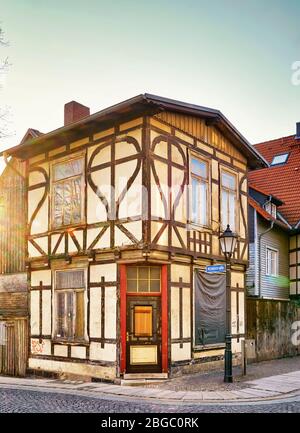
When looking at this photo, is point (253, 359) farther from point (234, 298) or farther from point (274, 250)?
point (274, 250)

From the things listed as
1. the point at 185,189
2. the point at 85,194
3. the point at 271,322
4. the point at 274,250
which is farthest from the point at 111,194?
the point at 274,250

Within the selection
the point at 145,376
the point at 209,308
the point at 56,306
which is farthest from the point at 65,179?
the point at 145,376

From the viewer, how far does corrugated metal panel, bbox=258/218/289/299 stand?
23.9 metres

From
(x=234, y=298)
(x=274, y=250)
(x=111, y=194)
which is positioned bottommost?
(x=234, y=298)

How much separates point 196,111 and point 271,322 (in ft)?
29.3

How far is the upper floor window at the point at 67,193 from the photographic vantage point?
51.7 ft

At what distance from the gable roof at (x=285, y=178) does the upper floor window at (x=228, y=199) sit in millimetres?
8870

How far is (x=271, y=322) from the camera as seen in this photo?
19922 mm

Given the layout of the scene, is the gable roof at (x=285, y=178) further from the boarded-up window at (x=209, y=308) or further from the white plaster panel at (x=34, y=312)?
the white plaster panel at (x=34, y=312)

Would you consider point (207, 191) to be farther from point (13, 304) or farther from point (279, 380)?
point (13, 304)

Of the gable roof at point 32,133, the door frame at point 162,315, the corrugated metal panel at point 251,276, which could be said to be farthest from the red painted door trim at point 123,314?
the corrugated metal panel at point 251,276

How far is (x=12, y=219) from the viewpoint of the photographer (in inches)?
737

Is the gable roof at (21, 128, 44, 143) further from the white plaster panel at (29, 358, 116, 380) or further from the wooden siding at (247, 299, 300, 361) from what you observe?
the wooden siding at (247, 299, 300, 361)
